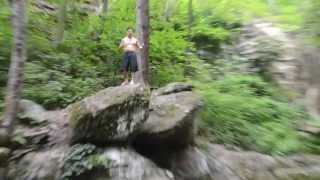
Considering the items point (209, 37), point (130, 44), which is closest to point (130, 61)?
point (130, 44)

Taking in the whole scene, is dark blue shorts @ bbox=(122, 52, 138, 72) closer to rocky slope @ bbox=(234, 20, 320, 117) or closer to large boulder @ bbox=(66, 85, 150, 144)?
large boulder @ bbox=(66, 85, 150, 144)

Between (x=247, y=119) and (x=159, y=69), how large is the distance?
3.12 metres

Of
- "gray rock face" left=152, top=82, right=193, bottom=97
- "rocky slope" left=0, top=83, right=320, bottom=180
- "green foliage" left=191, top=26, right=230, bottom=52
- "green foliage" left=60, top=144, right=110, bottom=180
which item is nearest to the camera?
"green foliage" left=60, top=144, right=110, bottom=180

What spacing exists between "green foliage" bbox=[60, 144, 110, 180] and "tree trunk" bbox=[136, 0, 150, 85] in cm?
444

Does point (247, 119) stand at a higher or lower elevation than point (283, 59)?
lower

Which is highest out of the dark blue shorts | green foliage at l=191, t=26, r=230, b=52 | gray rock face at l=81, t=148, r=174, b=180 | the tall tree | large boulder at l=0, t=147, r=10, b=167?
the tall tree

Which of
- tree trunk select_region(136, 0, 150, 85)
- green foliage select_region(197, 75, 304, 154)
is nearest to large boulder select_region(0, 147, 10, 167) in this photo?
tree trunk select_region(136, 0, 150, 85)

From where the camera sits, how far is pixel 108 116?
8.32 metres

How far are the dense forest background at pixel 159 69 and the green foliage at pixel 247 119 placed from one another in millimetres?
29

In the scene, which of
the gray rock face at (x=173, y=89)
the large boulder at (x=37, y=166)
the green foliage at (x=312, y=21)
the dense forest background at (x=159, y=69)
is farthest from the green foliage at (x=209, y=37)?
the large boulder at (x=37, y=166)

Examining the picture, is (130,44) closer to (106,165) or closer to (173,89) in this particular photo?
(173,89)

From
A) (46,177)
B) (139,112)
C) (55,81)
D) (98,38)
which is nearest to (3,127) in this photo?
(46,177)

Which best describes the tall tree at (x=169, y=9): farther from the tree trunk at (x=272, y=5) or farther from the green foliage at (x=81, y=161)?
the green foliage at (x=81, y=161)

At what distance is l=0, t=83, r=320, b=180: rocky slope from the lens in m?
8.10
